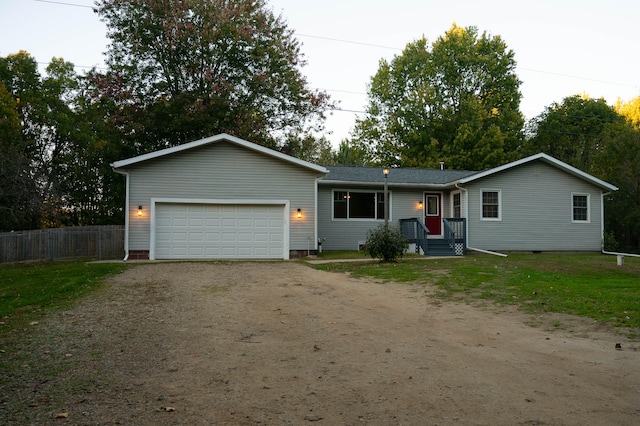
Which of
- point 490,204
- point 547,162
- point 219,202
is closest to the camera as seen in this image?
point 219,202

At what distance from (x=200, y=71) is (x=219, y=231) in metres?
14.3

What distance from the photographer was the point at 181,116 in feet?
87.4

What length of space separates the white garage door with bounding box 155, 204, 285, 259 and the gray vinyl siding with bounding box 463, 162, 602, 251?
8.48m

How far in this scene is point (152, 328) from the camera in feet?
22.9

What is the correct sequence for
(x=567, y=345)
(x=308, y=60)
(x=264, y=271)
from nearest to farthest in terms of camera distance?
(x=567, y=345)
(x=264, y=271)
(x=308, y=60)

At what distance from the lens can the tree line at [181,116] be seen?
27000mm

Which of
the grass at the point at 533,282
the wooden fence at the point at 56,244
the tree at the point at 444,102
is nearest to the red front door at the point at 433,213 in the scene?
the grass at the point at 533,282

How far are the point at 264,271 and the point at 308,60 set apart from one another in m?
20.7

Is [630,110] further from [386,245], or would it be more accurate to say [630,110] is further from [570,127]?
[386,245]

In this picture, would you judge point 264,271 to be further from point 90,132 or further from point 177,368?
point 90,132

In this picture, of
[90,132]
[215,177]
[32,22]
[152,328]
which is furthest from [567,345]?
[90,132]

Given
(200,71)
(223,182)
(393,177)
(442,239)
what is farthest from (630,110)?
(223,182)

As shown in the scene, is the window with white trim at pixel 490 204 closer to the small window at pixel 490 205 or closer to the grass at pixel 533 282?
the small window at pixel 490 205

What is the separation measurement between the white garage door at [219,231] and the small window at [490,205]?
8.84 m
